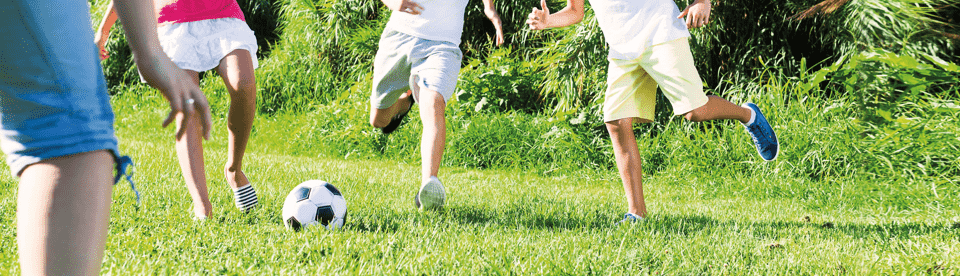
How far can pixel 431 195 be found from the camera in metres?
3.16

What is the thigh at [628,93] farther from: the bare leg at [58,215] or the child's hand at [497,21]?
the bare leg at [58,215]

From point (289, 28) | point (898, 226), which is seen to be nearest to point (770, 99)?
point (898, 226)

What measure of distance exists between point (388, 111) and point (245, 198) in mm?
1300

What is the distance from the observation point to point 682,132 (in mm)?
5539

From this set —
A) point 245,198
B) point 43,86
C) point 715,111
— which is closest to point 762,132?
point 715,111

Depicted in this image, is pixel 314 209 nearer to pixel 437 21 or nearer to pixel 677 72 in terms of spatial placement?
pixel 437 21

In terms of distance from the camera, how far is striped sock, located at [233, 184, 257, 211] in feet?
10.5

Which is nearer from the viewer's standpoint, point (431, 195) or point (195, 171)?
point (195, 171)

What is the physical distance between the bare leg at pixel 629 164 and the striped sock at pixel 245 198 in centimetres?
165

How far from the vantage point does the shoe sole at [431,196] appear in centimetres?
315

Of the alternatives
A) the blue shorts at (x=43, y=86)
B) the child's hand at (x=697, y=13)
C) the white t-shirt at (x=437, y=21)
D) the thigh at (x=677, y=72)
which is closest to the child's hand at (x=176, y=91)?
the blue shorts at (x=43, y=86)

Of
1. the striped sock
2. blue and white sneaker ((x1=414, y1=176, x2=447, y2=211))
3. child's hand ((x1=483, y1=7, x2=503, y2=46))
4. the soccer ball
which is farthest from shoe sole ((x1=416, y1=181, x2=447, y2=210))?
child's hand ((x1=483, y1=7, x2=503, y2=46))

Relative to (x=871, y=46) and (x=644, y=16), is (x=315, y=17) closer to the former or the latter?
(x=644, y=16)

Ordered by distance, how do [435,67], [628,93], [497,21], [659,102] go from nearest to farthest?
[628,93] → [435,67] → [497,21] → [659,102]
